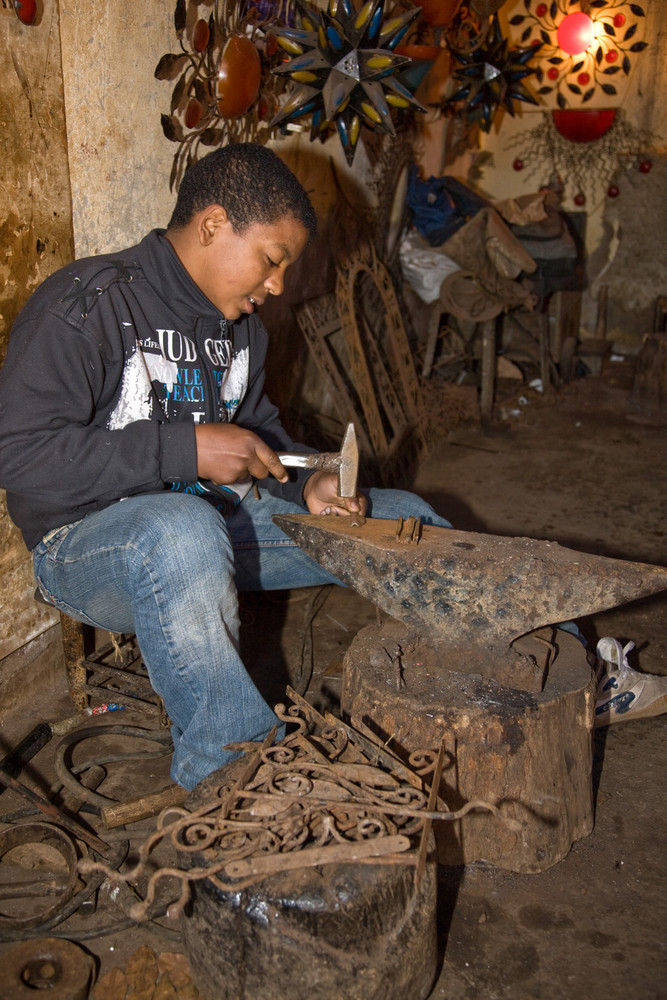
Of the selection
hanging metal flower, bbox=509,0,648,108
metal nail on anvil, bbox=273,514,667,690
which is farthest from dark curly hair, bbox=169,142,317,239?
hanging metal flower, bbox=509,0,648,108

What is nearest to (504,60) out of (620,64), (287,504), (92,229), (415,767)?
(620,64)

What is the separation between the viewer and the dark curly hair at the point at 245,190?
2018mm

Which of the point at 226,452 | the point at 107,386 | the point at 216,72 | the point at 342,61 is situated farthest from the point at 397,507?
the point at 342,61

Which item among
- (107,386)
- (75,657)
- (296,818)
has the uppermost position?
(107,386)

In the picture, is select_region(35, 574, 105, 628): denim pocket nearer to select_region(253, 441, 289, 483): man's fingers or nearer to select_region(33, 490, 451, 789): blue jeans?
select_region(33, 490, 451, 789): blue jeans

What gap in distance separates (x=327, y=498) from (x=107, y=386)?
2.24ft

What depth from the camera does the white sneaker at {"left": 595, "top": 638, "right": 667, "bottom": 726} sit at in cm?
250

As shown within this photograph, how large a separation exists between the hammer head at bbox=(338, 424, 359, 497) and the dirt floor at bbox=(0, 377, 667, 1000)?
89 cm

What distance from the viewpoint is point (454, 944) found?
70.1 inches

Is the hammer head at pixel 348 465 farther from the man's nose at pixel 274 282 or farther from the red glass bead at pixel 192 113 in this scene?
the red glass bead at pixel 192 113

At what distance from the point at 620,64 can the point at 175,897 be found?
352 inches

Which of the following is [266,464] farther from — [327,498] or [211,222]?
[211,222]

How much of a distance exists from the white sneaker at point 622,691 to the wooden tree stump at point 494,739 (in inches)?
20.4

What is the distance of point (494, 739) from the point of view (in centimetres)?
182
